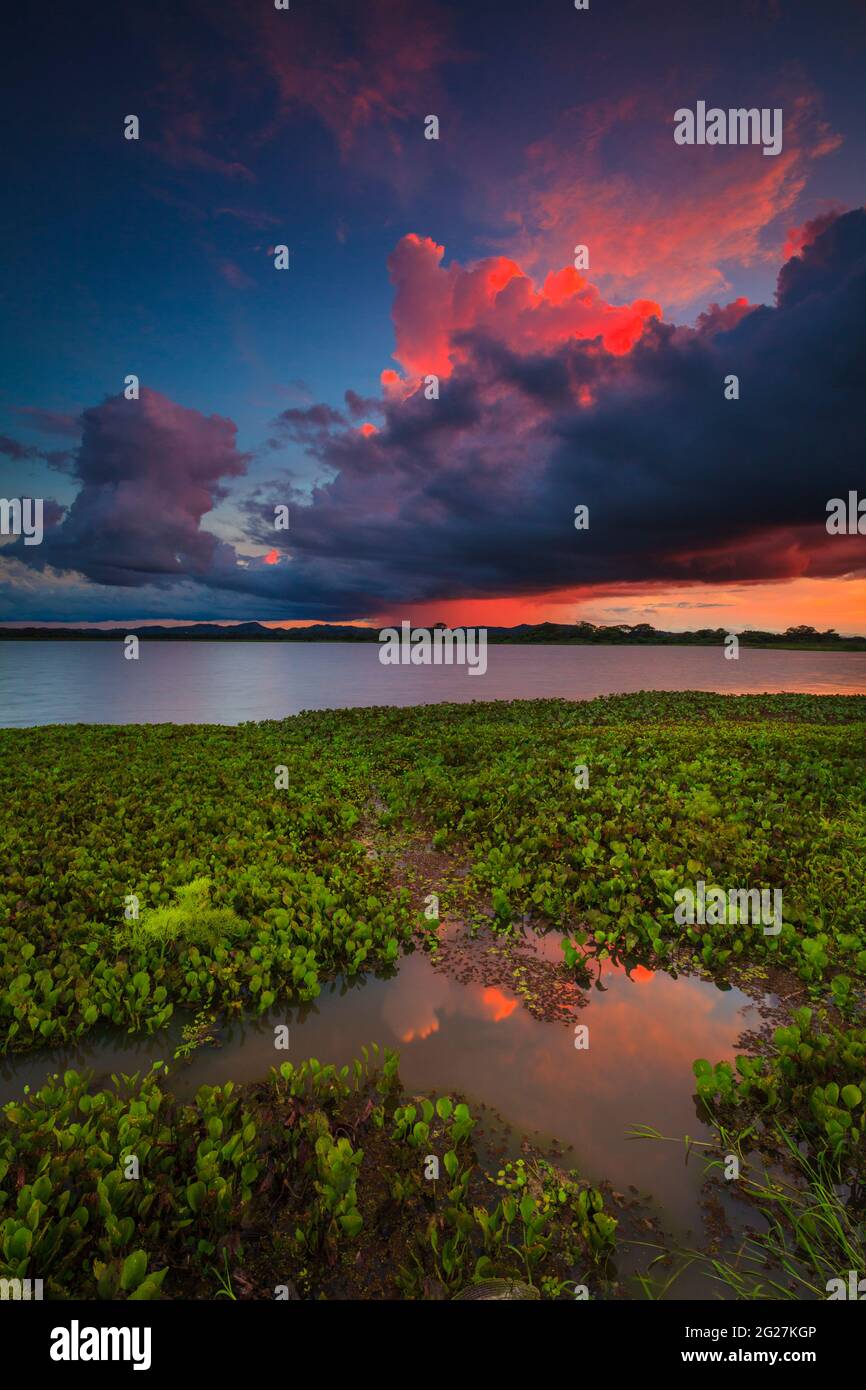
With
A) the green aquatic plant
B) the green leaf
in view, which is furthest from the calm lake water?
the green leaf

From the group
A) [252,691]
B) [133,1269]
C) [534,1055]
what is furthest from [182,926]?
[252,691]

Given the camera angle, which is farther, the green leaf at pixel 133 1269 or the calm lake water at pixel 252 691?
the calm lake water at pixel 252 691

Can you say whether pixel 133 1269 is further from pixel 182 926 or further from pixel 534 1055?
pixel 182 926

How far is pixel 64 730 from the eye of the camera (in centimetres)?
2309

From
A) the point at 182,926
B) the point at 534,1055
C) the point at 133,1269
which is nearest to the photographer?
the point at 133,1269

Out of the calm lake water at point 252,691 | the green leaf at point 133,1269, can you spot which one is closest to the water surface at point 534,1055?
the green leaf at point 133,1269

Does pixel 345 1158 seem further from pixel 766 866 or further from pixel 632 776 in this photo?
pixel 632 776

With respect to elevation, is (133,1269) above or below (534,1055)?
above

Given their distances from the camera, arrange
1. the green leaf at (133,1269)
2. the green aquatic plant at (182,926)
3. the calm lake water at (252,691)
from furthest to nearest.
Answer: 1. the calm lake water at (252,691)
2. the green aquatic plant at (182,926)
3. the green leaf at (133,1269)

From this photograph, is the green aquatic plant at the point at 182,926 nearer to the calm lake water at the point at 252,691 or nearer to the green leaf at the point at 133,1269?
the green leaf at the point at 133,1269
